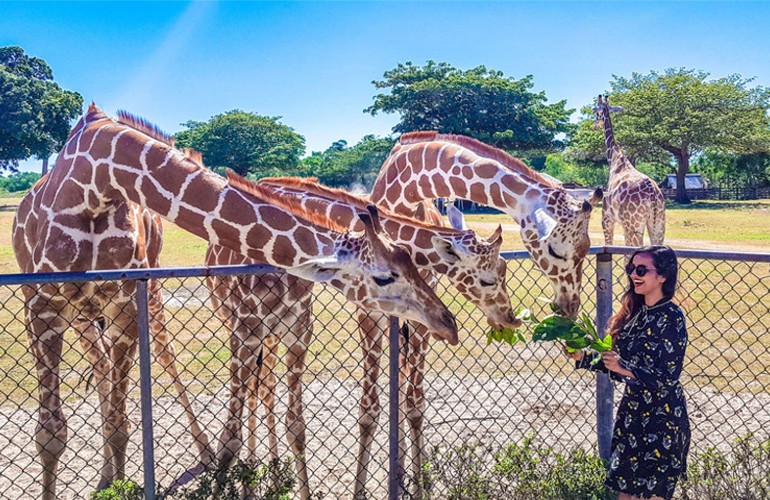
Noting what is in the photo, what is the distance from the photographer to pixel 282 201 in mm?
4020

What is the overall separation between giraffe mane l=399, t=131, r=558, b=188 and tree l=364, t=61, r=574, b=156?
35.7m

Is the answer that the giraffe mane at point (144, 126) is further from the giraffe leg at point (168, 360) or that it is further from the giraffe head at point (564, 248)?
the giraffe head at point (564, 248)

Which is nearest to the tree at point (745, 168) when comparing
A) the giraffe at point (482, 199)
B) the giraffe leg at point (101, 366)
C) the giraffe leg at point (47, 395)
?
the giraffe at point (482, 199)

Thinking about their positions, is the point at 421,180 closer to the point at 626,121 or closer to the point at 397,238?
the point at 397,238

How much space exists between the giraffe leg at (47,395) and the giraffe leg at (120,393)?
13.6 inches

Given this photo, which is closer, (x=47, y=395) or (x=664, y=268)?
(x=664, y=268)

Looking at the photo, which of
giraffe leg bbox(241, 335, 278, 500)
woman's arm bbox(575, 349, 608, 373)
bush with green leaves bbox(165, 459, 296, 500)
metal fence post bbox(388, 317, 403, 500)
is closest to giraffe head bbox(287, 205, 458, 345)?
metal fence post bbox(388, 317, 403, 500)

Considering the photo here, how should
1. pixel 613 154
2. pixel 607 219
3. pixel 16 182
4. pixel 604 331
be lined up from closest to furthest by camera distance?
pixel 604 331 < pixel 607 219 < pixel 613 154 < pixel 16 182

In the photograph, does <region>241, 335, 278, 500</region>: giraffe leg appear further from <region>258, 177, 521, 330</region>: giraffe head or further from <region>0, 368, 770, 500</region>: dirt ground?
<region>258, 177, 521, 330</region>: giraffe head

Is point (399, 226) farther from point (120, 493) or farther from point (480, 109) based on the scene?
point (480, 109)

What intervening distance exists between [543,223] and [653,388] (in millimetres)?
1931

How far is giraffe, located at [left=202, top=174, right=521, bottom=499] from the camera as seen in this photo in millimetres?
3914

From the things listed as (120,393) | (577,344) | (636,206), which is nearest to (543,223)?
(577,344)

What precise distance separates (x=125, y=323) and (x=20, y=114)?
49955 mm
